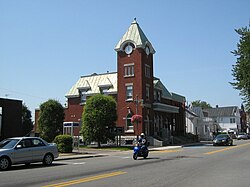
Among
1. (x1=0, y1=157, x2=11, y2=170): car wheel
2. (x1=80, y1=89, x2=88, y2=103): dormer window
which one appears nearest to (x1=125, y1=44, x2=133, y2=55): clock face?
(x1=80, y1=89, x2=88, y2=103): dormer window

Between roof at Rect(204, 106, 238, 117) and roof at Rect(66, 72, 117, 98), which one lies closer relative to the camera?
roof at Rect(66, 72, 117, 98)

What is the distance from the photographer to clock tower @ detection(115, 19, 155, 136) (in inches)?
1735

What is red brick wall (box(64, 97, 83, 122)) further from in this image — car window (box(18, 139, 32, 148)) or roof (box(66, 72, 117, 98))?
car window (box(18, 139, 32, 148))

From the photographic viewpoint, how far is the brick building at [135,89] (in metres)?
44.3

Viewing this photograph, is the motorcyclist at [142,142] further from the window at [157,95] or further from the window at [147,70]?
the window at [157,95]

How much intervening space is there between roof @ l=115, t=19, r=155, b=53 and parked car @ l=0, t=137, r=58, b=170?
2884cm

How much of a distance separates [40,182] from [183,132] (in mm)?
49987

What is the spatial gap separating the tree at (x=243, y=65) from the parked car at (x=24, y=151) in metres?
18.3

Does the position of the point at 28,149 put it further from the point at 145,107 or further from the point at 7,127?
the point at 145,107

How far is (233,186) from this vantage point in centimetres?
1064

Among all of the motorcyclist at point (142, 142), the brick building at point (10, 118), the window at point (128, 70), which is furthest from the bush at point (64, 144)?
the window at point (128, 70)

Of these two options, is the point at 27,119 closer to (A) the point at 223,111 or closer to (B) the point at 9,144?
(B) the point at 9,144

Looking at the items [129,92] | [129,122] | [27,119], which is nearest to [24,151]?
[129,122]

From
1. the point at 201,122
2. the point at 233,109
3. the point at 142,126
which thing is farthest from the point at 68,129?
the point at 233,109
